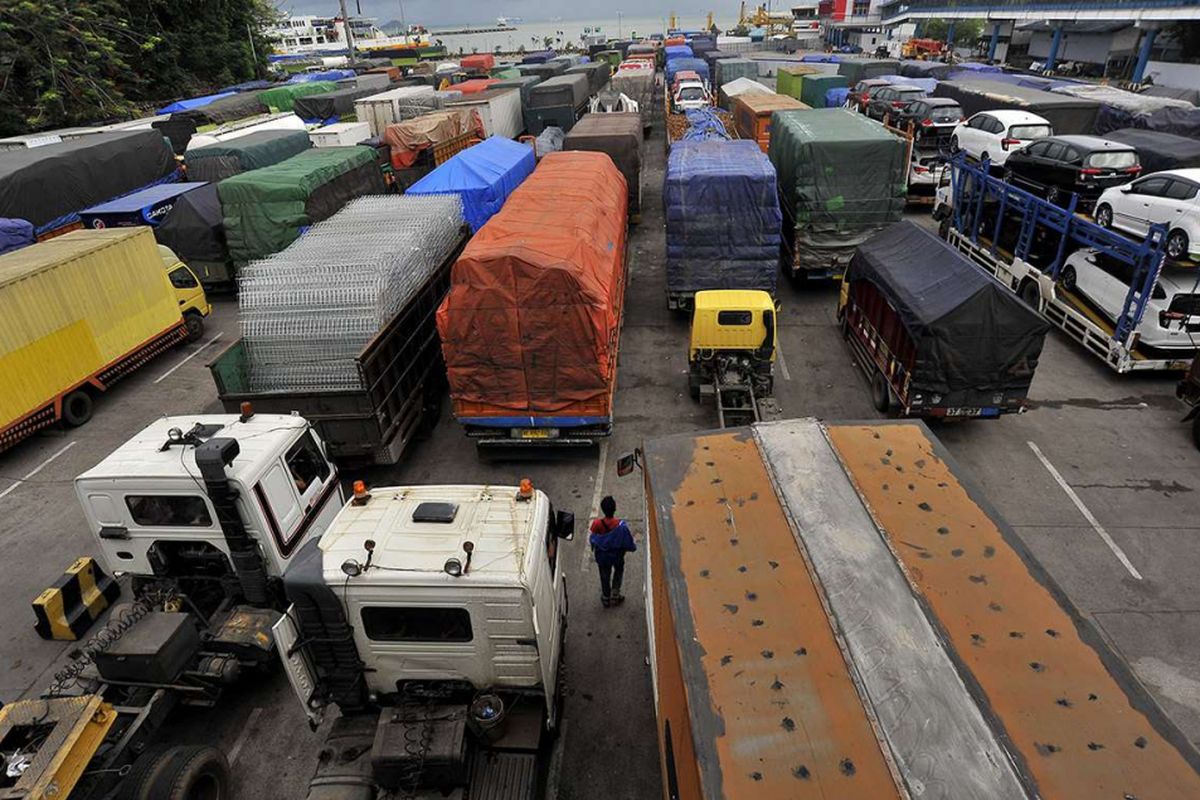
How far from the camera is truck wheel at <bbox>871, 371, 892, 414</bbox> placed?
11.8 m

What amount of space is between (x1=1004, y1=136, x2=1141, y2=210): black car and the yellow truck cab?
21607 millimetres

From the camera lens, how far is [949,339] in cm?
1014

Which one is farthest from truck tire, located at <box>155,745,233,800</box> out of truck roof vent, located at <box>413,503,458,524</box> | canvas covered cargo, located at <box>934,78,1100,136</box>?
canvas covered cargo, located at <box>934,78,1100,136</box>

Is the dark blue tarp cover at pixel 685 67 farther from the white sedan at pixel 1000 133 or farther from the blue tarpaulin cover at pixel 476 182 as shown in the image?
the blue tarpaulin cover at pixel 476 182

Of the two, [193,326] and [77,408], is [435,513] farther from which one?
[193,326]

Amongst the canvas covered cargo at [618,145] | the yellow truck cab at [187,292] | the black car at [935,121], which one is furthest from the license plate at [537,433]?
the black car at [935,121]

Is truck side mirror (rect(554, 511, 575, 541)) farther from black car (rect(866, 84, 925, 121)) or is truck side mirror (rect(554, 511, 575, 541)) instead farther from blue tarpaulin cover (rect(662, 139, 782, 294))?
black car (rect(866, 84, 925, 121))

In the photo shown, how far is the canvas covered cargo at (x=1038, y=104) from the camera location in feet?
74.7

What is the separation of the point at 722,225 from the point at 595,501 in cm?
741

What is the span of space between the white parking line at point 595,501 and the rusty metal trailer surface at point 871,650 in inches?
146

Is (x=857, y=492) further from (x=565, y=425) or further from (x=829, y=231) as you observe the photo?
(x=829, y=231)

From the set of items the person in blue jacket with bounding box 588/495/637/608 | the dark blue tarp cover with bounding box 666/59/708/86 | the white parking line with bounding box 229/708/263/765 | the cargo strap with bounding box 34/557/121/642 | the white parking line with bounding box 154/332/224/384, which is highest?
the dark blue tarp cover with bounding box 666/59/708/86

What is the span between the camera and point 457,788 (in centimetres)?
541

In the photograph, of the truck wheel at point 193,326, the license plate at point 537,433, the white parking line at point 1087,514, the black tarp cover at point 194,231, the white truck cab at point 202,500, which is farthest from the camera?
the black tarp cover at point 194,231
